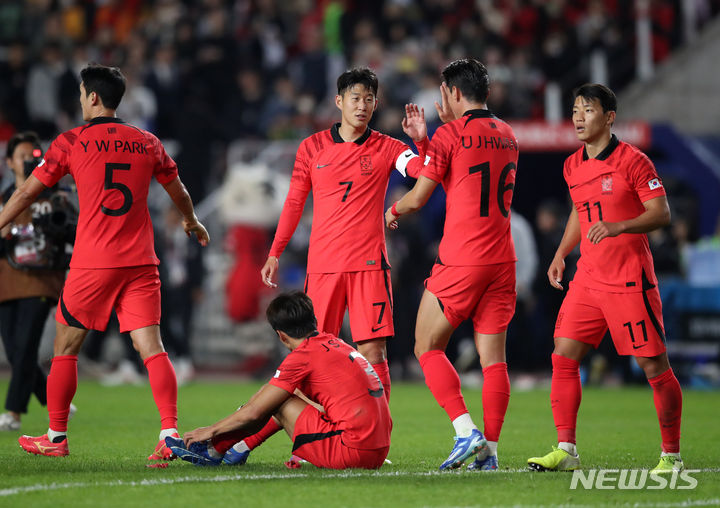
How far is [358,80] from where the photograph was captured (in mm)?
7438

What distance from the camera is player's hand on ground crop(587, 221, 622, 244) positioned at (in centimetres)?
650

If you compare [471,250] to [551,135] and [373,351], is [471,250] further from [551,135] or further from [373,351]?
[551,135]

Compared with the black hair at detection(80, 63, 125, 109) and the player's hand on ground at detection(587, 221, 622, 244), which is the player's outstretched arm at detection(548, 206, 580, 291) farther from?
the black hair at detection(80, 63, 125, 109)

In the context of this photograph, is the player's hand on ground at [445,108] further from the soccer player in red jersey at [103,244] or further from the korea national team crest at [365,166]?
the soccer player in red jersey at [103,244]

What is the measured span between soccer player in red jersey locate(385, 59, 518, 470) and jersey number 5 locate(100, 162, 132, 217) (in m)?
1.70

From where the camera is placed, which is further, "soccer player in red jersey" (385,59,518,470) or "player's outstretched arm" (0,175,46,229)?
"player's outstretched arm" (0,175,46,229)

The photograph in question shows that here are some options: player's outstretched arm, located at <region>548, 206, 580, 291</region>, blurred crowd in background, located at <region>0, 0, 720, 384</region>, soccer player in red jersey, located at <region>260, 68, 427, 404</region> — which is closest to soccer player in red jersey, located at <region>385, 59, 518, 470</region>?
soccer player in red jersey, located at <region>260, 68, 427, 404</region>

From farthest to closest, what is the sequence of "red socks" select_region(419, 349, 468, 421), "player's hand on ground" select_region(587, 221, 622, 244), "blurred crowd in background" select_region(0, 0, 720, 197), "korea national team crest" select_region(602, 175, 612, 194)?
"blurred crowd in background" select_region(0, 0, 720, 197) → "red socks" select_region(419, 349, 468, 421) → "korea national team crest" select_region(602, 175, 612, 194) → "player's hand on ground" select_region(587, 221, 622, 244)

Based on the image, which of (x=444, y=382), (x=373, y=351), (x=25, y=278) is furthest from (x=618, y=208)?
(x=25, y=278)

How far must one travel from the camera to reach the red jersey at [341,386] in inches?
258

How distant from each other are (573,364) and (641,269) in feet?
2.38

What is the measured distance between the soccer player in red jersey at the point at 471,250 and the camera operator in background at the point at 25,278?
3293 mm

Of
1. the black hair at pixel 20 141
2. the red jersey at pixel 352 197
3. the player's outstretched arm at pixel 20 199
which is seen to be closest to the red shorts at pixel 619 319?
the red jersey at pixel 352 197

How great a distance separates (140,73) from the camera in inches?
711
